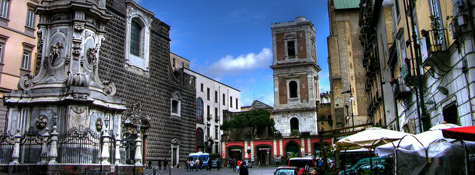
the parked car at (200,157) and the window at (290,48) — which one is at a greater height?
the window at (290,48)

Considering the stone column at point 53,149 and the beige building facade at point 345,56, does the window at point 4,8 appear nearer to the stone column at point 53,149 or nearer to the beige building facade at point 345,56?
the stone column at point 53,149

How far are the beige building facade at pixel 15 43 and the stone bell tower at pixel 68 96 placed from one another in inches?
521

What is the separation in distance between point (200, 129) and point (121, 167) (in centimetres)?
4251

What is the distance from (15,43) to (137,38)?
12.9 metres

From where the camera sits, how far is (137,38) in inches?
1492

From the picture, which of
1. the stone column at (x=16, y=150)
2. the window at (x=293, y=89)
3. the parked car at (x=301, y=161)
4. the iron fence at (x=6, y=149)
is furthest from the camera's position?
the window at (x=293, y=89)

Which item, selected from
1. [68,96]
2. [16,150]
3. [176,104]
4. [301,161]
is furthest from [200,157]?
[16,150]

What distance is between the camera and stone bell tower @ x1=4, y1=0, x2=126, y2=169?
41.8ft

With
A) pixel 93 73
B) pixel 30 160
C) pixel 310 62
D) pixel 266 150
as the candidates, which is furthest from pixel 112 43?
pixel 310 62

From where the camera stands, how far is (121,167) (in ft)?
43.8

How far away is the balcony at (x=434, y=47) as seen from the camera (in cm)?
1056

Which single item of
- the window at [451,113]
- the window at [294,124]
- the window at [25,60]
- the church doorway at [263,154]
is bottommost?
the church doorway at [263,154]

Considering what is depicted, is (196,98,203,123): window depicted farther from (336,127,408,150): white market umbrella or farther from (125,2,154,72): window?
(336,127,408,150): white market umbrella

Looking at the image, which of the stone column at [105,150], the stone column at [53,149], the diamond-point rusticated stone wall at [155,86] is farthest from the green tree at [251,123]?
the stone column at [53,149]
